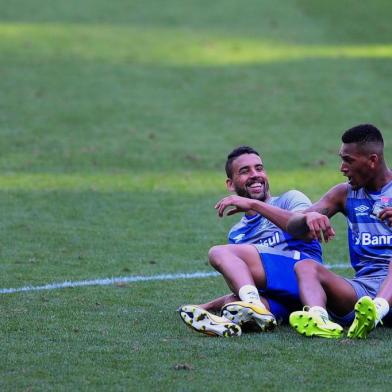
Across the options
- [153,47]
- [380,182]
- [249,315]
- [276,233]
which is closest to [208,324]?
[249,315]

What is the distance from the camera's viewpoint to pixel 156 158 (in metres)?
16.3

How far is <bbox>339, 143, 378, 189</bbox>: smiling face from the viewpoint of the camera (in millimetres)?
7145

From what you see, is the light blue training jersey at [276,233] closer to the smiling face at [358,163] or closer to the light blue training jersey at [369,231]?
the light blue training jersey at [369,231]

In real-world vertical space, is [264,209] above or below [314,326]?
above

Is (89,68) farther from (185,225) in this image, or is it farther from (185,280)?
(185,280)

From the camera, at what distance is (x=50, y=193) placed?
44.7 ft

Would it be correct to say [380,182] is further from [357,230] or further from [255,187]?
[255,187]

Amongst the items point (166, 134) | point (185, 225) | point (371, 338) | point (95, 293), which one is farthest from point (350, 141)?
point (166, 134)

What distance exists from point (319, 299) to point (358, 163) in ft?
3.10

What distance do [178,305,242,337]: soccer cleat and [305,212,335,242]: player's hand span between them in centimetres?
74

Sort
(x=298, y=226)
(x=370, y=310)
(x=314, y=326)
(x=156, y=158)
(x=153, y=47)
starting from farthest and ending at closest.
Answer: (x=153, y=47), (x=156, y=158), (x=298, y=226), (x=314, y=326), (x=370, y=310)

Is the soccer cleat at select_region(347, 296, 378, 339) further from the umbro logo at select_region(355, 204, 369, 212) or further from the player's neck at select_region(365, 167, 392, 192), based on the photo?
the player's neck at select_region(365, 167, 392, 192)

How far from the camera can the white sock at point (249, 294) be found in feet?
22.6

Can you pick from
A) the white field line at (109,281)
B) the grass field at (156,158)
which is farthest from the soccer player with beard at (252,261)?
the white field line at (109,281)
